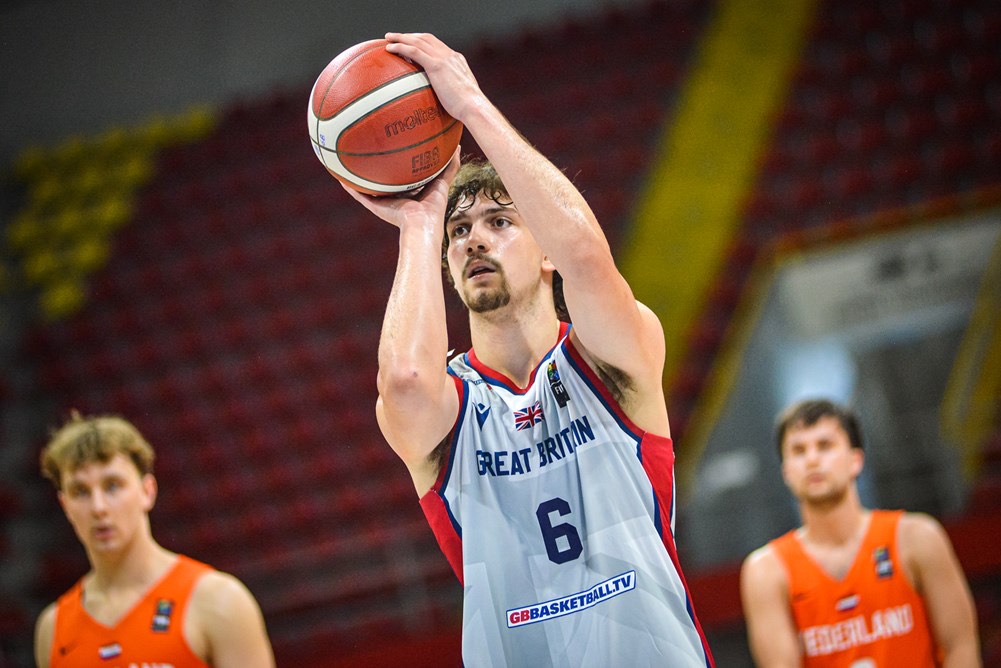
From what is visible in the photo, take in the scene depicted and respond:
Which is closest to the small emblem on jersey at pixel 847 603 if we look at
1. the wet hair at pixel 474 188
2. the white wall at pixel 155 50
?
the wet hair at pixel 474 188

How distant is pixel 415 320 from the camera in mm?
2398

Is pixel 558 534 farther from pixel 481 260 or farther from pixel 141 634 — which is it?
pixel 141 634

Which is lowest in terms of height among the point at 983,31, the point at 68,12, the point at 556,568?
the point at 556,568

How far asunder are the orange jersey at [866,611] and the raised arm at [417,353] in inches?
88.1

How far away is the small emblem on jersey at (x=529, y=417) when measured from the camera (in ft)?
8.27

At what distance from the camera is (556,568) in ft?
7.82

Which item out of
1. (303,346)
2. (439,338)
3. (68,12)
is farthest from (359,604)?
(68,12)

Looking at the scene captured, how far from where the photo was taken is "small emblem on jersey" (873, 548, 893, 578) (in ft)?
13.4

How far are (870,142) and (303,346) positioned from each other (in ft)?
20.9

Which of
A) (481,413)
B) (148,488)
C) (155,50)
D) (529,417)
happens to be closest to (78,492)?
(148,488)

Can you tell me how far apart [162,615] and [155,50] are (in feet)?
39.3

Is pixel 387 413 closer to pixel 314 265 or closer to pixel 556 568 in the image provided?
pixel 556 568

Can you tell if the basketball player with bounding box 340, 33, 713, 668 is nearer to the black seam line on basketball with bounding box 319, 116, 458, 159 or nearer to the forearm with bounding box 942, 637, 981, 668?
the black seam line on basketball with bounding box 319, 116, 458, 159

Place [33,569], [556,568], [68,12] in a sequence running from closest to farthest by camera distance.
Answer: [556,568]
[33,569]
[68,12]
